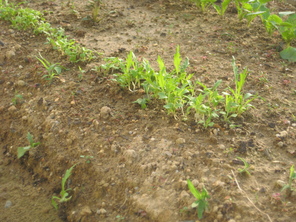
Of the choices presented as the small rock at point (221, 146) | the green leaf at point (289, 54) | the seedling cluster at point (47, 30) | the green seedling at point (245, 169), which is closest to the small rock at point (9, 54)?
the seedling cluster at point (47, 30)

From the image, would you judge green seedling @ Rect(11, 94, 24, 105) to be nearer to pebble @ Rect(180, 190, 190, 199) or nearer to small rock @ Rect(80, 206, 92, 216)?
small rock @ Rect(80, 206, 92, 216)

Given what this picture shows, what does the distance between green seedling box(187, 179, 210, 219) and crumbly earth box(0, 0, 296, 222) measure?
5 centimetres

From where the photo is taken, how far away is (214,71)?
307 cm

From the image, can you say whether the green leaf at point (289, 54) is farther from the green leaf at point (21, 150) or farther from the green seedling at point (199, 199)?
the green leaf at point (21, 150)

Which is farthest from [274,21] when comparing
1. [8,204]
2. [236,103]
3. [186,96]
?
[8,204]

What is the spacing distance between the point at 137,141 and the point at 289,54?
1891 mm

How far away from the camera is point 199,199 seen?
186cm

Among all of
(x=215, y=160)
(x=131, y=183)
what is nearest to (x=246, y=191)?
(x=215, y=160)

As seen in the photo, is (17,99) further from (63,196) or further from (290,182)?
(290,182)

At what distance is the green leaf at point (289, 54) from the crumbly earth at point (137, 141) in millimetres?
65

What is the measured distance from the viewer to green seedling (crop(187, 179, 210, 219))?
1837mm

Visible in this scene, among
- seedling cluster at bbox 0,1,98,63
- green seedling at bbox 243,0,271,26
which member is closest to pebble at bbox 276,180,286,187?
seedling cluster at bbox 0,1,98,63

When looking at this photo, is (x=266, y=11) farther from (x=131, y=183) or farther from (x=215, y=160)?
(x=131, y=183)

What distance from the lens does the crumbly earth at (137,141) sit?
200cm
